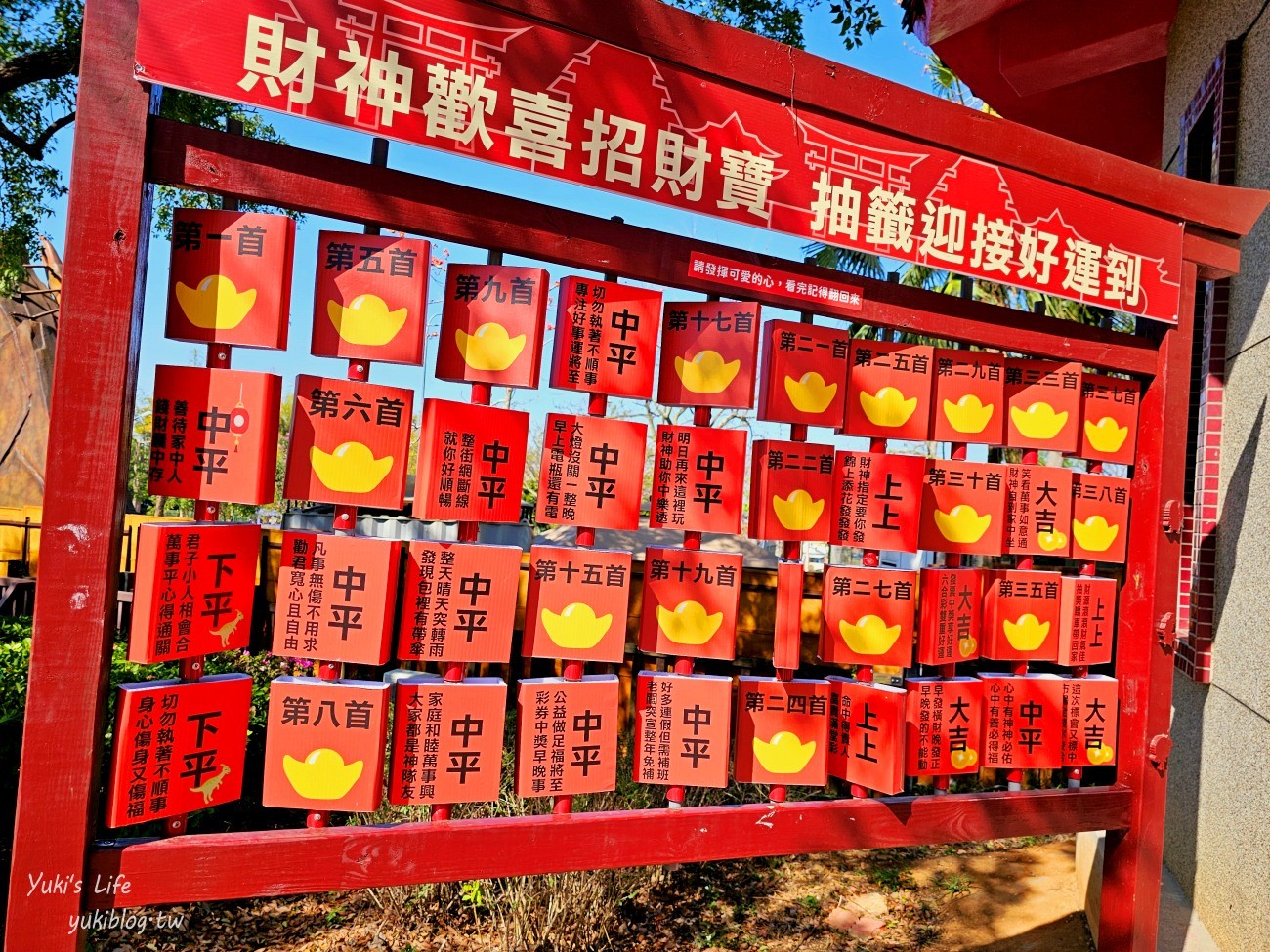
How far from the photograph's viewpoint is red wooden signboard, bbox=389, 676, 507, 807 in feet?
7.09

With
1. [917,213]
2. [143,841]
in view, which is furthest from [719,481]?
[143,841]

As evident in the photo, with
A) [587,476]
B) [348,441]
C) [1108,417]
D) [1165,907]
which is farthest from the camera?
[1165,907]

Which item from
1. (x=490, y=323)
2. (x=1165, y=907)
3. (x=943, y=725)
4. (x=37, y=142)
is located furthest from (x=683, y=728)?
(x=37, y=142)

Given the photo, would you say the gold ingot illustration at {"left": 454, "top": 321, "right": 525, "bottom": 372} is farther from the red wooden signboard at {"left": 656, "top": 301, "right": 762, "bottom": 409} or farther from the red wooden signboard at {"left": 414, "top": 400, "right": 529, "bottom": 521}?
the red wooden signboard at {"left": 656, "top": 301, "right": 762, "bottom": 409}

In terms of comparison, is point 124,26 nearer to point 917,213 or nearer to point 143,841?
point 143,841

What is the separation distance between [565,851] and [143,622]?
1.24 meters

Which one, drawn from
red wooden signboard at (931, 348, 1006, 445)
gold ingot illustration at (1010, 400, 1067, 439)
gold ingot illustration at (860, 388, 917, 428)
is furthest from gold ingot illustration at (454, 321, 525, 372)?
gold ingot illustration at (1010, 400, 1067, 439)

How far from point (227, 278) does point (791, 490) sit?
163cm

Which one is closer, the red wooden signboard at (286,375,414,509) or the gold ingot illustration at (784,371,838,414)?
the red wooden signboard at (286,375,414,509)

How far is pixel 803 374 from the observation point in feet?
8.21

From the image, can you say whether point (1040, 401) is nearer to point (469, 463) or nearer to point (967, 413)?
point (967, 413)

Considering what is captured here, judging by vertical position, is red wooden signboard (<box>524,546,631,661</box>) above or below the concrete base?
above

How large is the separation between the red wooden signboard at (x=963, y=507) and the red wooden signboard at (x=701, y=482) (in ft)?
2.36

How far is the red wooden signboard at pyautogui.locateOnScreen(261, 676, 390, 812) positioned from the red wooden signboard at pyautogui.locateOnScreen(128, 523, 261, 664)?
0.21 m
